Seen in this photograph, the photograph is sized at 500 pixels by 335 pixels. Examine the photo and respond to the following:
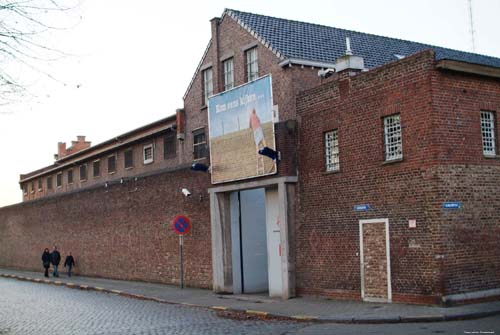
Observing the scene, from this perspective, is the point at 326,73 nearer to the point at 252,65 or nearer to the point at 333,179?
the point at 252,65

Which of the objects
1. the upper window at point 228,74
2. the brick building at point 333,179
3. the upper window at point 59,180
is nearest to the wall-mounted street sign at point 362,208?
the brick building at point 333,179

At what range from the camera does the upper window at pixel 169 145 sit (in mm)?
33000

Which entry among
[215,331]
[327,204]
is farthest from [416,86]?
[215,331]

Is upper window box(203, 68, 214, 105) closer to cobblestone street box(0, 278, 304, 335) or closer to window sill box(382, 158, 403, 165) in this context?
cobblestone street box(0, 278, 304, 335)

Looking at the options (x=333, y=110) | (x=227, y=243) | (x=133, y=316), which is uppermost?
(x=333, y=110)

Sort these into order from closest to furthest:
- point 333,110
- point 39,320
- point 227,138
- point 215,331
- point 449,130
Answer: point 215,331 < point 449,130 < point 39,320 < point 333,110 < point 227,138

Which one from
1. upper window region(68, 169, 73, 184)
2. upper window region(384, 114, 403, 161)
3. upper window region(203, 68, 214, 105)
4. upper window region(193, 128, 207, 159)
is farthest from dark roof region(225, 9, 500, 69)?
upper window region(68, 169, 73, 184)

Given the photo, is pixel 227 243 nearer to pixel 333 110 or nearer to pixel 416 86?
pixel 333 110

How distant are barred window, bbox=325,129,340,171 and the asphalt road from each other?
17.8ft

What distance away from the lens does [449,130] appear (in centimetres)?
1662

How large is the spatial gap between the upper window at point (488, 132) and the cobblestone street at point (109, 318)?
683 centimetres

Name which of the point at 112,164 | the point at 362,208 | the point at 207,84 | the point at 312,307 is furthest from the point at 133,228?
the point at 362,208

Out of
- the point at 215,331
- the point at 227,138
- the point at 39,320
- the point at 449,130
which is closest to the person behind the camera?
the point at 215,331

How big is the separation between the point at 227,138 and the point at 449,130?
888 centimetres
